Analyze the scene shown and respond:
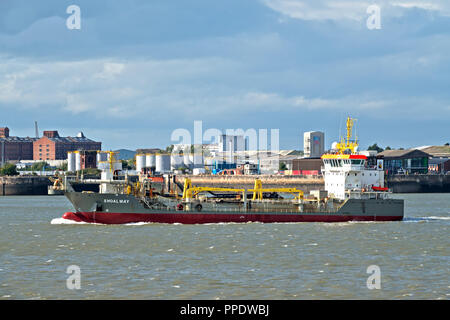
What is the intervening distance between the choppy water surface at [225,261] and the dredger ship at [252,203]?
2.34 metres

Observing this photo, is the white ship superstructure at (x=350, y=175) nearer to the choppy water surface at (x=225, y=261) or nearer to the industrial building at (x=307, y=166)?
the choppy water surface at (x=225, y=261)

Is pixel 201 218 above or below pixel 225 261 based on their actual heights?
above

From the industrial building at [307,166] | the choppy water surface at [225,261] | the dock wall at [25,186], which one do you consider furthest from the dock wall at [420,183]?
the choppy water surface at [225,261]

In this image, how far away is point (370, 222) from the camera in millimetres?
61812

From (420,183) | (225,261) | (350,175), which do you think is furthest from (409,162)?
(225,261)

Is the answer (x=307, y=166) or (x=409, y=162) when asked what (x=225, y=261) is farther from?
(x=409, y=162)

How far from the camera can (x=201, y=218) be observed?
60.7m

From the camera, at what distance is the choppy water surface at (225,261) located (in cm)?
2956

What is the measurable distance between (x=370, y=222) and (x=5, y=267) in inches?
1415

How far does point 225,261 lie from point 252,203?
25145 millimetres

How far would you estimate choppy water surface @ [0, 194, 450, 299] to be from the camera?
29.6 m

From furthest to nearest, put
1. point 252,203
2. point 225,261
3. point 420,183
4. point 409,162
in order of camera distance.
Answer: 1. point 409,162
2. point 420,183
3. point 252,203
4. point 225,261
